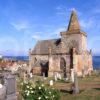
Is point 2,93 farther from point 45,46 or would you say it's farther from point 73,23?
point 45,46

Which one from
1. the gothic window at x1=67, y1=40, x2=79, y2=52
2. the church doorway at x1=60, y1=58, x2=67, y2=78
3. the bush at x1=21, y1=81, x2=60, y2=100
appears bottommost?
the bush at x1=21, y1=81, x2=60, y2=100

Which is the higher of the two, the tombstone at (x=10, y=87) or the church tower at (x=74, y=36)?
the church tower at (x=74, y=36)

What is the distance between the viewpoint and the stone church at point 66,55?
52709 millimetres

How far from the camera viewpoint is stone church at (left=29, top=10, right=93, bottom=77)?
52709 millimetres

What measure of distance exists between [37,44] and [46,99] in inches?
1759

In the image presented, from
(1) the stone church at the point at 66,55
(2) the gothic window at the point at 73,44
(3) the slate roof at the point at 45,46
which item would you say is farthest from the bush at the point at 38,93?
(3) the slate roof at the point at 45,46

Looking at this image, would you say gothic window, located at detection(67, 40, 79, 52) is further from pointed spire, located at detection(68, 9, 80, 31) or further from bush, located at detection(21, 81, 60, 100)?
bush, located at detection(21, 81, 60, 100)

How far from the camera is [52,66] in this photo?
2147 inches

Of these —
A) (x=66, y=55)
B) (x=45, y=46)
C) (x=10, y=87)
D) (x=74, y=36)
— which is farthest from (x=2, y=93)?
(x=45, y=46)

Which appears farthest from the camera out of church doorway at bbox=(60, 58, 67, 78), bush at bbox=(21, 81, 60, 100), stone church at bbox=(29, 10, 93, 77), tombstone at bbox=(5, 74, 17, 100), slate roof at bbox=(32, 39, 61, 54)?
slate roof at bbox=(32, 39, 61, 54)

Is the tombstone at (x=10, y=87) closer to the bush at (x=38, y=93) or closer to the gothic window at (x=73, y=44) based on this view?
the bush at (x=38, y=93)

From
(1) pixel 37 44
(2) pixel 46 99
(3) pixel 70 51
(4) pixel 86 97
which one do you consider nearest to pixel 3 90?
(2) pixel 46 99

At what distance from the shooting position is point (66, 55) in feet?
175

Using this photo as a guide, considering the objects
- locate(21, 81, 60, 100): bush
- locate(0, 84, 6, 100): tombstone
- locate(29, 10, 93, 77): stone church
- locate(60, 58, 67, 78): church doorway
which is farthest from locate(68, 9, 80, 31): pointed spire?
locate(0, 84, 6, 100): tombstone
